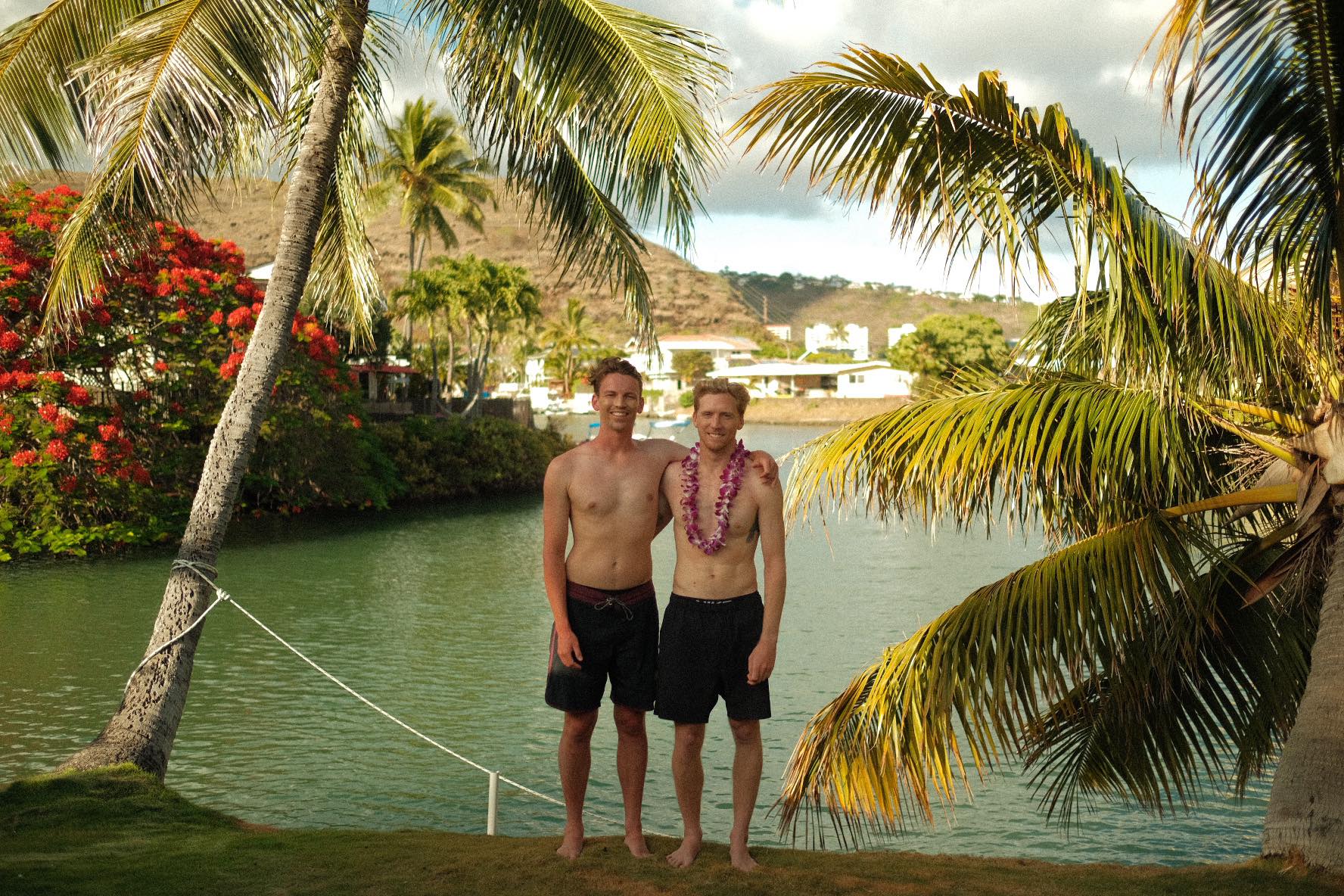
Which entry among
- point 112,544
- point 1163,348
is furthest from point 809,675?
point 112,544

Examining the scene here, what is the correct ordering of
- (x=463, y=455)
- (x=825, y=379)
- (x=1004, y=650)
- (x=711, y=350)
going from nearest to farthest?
(x=1004, y=650), (x=463, y=455), (x=825, y=379), (x=711, y=350)

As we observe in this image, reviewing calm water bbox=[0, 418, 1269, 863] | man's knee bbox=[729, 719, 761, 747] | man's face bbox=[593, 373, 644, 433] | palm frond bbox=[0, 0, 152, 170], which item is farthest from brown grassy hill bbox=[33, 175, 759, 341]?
man's knee bbox=[729, 719, 761, 747]

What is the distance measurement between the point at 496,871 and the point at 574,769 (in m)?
0.51

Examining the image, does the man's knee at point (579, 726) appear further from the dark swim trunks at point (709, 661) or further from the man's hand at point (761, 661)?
the man's hand at point (761, 661)

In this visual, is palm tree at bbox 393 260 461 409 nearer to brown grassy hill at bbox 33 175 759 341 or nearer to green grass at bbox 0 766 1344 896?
green grass at bbox 0 766 1344 896

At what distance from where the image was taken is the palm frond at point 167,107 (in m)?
7.58

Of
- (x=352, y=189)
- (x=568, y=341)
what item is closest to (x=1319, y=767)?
(x=352, y=189)

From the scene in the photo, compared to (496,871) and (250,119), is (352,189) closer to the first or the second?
(250,119)

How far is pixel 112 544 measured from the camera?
72.4 feet

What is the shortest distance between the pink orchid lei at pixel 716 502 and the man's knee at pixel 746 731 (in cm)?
69

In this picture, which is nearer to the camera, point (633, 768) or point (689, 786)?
point (689, 786)

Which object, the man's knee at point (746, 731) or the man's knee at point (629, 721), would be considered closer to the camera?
the man's knee at point (746, 731)

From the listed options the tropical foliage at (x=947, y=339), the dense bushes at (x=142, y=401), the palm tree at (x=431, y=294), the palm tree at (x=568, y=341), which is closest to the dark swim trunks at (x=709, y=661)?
the dense bushes at (x=142, y=401)

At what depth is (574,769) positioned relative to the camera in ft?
16.7
